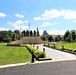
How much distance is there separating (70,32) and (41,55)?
372ft

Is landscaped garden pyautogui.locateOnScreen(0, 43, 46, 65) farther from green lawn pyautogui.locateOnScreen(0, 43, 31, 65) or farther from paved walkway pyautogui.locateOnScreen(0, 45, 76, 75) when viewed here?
paved walkway pyautogui.locateOnScreen(0, 45, 76, 75)

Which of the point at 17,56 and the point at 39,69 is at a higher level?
the point at 17,56

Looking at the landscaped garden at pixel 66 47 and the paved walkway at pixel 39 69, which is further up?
the landscaped garden at pixel 66 47

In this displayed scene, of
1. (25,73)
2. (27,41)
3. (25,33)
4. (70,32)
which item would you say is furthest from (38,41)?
(25,73)

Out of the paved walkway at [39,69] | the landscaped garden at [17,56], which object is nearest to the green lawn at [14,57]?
the landscaped garden at [17,56]

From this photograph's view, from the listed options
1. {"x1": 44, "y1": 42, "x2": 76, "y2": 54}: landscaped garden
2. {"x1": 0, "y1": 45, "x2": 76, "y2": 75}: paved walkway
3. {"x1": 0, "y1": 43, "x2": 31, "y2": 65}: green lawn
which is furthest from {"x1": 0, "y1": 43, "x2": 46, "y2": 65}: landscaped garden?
{"x1": 44, "y1": 42, "x2": 76, "y2": 54}: landscaped garden

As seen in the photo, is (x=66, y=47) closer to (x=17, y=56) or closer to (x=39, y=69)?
(x=17, y=56)

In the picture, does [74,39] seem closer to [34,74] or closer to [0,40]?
[0,40]

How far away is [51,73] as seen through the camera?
12.7 metres

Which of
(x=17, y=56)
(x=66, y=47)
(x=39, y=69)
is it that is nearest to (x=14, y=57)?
(x=17, y=56)

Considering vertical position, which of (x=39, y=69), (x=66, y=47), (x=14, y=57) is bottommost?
(x=39, y=69)

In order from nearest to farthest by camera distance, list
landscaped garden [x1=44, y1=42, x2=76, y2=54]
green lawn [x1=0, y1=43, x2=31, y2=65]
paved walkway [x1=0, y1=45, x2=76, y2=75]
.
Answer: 1. paved walkway [x1=0, y1=45, x2=76, y2=75]
2. green lawn [x1=0, y1=43, x2=31, y2=65]
3. landscaped garden [x1=44, y1=42, x2=76, y2=54]

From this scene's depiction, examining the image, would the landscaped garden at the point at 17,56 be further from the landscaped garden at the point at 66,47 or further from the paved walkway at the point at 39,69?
the landscaped garden at the point at 66,47

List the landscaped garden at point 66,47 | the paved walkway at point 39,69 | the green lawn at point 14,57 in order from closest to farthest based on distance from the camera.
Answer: the paved walkway at point 39,69 → the green lawn at point 14,57 → the landscaped garden at point 66,47
